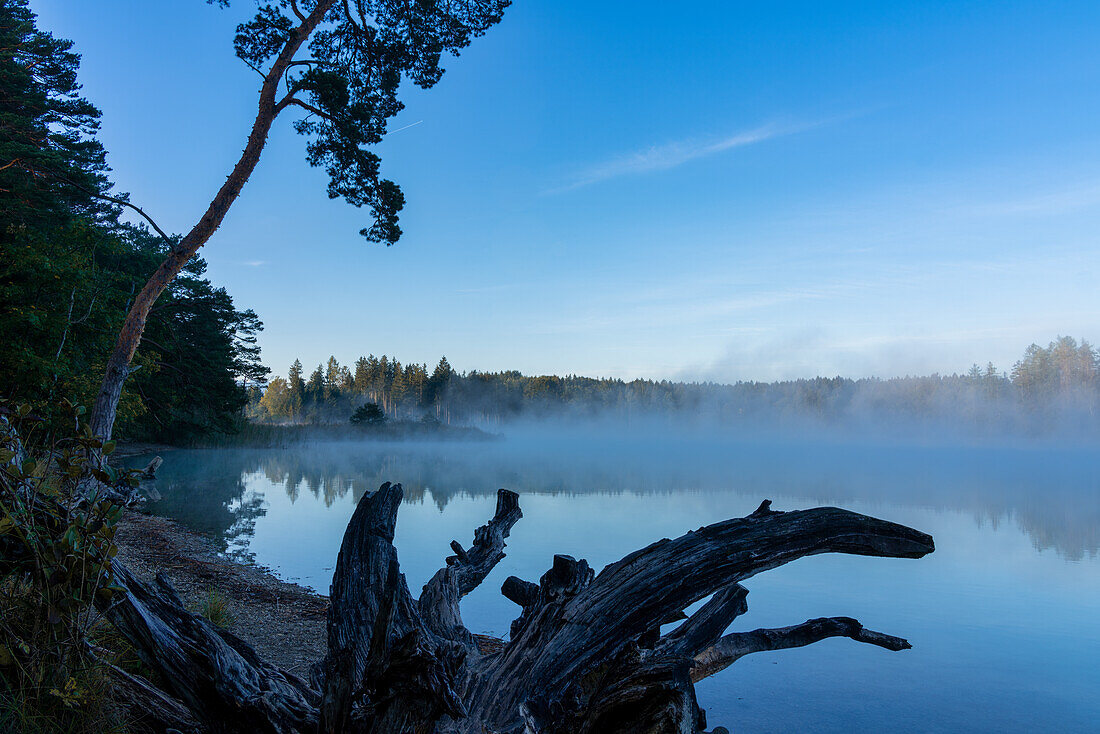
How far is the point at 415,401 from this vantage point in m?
84.5

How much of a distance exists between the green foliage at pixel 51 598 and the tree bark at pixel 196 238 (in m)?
6.93

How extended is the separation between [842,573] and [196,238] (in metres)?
10.1

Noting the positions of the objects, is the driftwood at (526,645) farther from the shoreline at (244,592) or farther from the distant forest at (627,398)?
the distant forest at (627,398)

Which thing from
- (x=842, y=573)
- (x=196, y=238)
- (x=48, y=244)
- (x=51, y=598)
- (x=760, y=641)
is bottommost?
(x=842, y=573)

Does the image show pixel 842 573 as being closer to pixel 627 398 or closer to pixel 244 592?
pixel 244 592

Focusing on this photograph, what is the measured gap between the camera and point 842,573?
8336 millimetres

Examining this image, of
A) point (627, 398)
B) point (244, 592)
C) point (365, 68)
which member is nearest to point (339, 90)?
point (365, 68)

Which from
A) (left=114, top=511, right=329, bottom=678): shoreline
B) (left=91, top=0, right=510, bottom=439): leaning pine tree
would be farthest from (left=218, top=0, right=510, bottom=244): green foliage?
(left=114, top=511, right=329, bottom=678): shoreline

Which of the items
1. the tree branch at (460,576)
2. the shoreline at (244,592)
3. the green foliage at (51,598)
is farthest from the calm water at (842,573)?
the green foliage at (51,598)

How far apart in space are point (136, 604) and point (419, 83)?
28.9 ft

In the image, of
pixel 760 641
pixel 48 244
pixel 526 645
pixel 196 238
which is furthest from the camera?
pixel 48 244

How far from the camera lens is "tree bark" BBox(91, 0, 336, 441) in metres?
8.04

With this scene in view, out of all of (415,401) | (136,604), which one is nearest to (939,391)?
(415,401)

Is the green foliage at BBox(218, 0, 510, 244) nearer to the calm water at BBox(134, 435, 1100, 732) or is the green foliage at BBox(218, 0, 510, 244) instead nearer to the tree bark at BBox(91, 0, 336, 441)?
the tree bark at BBox(91, 0, 336, 441)
